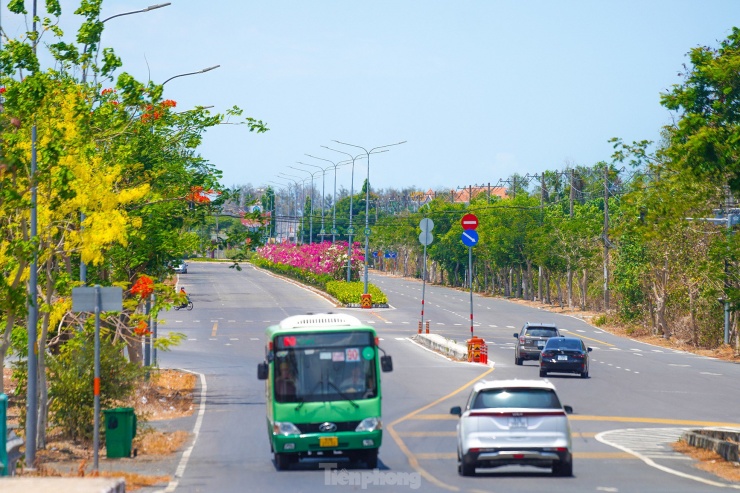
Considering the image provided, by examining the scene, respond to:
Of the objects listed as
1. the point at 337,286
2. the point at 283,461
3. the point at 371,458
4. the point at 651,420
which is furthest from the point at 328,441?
the point at 337,286

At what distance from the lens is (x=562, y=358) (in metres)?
41.0

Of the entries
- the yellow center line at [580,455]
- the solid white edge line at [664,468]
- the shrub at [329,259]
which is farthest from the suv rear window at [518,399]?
the shrub at [329,259]

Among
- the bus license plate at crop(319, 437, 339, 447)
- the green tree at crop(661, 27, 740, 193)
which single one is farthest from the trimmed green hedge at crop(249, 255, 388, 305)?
the bus license plate at crop(319, 437, 339, 447)

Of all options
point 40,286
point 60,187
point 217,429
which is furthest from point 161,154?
point 60,187

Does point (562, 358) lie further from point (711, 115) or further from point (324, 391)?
point (324, 391)

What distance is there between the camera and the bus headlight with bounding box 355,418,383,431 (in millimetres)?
20297

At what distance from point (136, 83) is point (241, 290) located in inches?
2939

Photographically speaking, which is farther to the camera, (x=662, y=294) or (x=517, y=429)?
(x=662, y=294)

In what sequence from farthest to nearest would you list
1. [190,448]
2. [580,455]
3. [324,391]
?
[190,448]
[580,455]
[324,391]

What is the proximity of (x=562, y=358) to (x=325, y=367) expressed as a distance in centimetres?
2168

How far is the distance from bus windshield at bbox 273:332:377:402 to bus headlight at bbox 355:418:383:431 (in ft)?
1.31

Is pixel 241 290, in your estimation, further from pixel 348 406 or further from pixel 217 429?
pixel 348 406

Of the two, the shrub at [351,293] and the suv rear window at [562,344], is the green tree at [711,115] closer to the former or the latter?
the suv rear window at [562,344]

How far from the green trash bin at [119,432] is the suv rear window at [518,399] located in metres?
7.40
